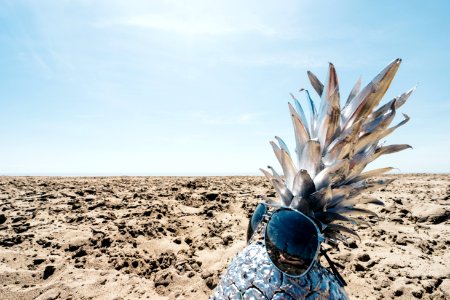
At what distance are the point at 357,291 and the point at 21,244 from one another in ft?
22.0

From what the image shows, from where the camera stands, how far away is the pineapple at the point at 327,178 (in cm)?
218

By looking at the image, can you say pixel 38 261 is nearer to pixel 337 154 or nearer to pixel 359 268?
pixel 337 154

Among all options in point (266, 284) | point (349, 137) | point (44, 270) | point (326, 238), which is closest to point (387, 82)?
point (349, 137)

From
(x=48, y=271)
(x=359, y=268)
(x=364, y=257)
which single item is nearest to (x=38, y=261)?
(x=48, y=271)

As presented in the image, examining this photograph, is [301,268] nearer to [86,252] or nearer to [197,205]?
[86,252]

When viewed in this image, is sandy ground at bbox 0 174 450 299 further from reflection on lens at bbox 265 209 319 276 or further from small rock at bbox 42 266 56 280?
reflection on lens at bbox 265 209 319 276

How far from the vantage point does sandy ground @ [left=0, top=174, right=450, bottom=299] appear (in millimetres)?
4348

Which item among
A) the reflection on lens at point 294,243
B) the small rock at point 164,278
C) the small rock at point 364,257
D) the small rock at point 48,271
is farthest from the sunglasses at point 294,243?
the small rock at point 48,271

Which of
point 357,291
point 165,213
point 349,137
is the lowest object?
point 357,291

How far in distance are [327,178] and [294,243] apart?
0.60m

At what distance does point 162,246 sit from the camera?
19.0 ft

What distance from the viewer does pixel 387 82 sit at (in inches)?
93.7

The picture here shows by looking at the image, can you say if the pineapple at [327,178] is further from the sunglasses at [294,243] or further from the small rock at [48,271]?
the small rock at [48,271]

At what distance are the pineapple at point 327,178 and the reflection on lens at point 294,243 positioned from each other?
0.15m
